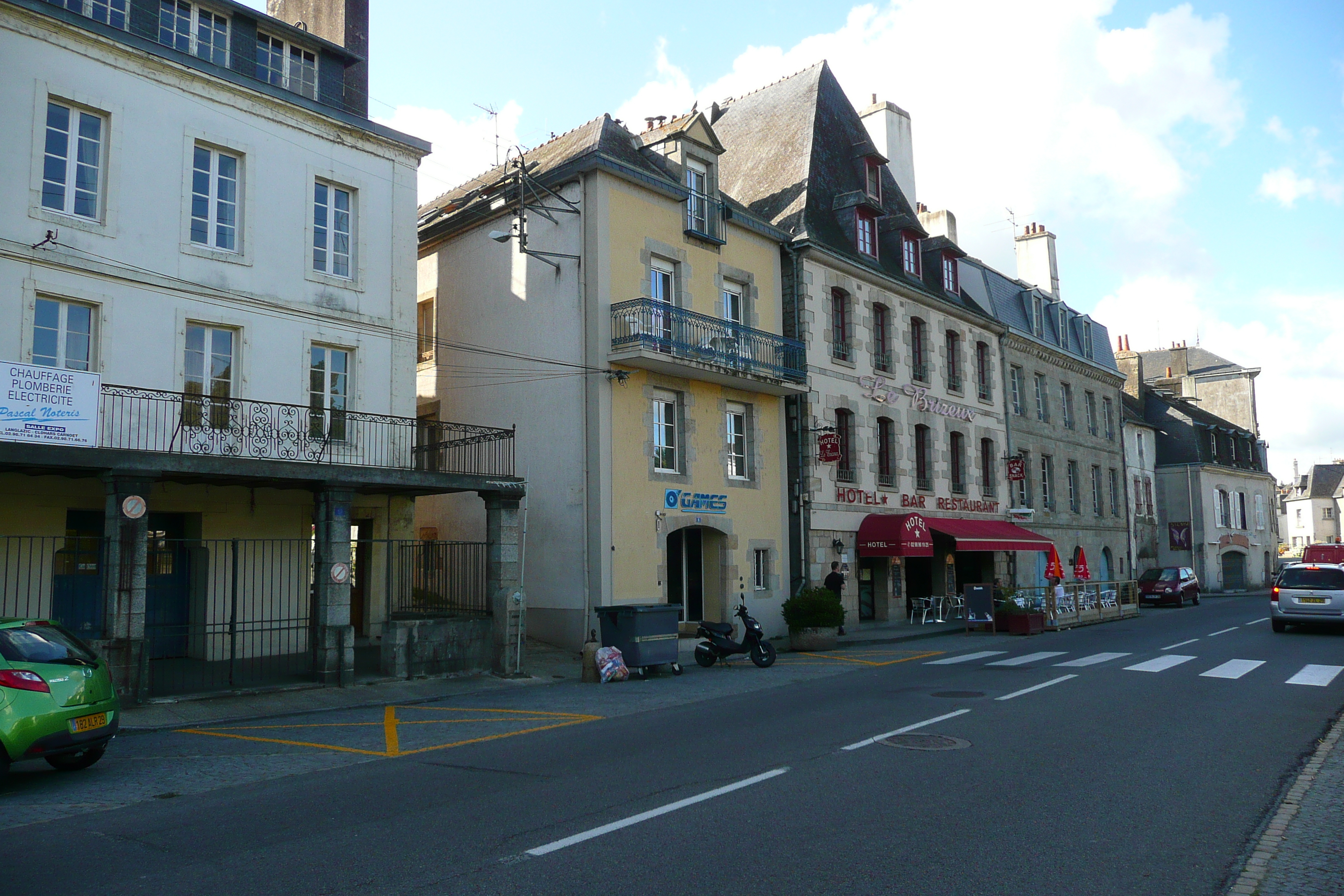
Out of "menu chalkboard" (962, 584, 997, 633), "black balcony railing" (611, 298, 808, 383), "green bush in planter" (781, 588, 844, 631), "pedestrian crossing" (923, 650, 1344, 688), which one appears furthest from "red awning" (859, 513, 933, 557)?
"pedestrian crossing" (923, 650, 1344, 688)

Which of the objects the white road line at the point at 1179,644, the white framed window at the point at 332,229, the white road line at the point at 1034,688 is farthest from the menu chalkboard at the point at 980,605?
the white framed window at the point at 332,229

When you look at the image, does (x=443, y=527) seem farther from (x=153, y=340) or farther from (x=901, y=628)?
(x=901, y=628)

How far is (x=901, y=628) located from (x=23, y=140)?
64.7 feet

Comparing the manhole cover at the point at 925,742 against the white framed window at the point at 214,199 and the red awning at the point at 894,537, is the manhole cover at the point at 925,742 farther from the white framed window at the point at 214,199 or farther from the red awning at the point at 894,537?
the red awning at the point at 894,537

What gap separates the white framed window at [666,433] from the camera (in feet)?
64.8

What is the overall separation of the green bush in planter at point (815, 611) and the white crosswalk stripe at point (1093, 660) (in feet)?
15.8

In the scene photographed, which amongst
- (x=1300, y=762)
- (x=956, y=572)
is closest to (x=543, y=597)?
(x=1300, y=762)

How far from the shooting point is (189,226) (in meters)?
14.7

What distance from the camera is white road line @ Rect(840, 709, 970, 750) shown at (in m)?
8.85

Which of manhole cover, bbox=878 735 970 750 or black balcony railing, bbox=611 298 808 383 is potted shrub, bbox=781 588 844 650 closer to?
black balcony railing, bbox=611 298 808 383

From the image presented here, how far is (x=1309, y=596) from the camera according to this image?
20375mm

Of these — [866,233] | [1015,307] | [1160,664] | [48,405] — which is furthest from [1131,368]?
[48,405]

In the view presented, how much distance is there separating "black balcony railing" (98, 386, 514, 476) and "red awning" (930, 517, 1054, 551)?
12.1m

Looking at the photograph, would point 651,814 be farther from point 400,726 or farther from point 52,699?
point 400,726
